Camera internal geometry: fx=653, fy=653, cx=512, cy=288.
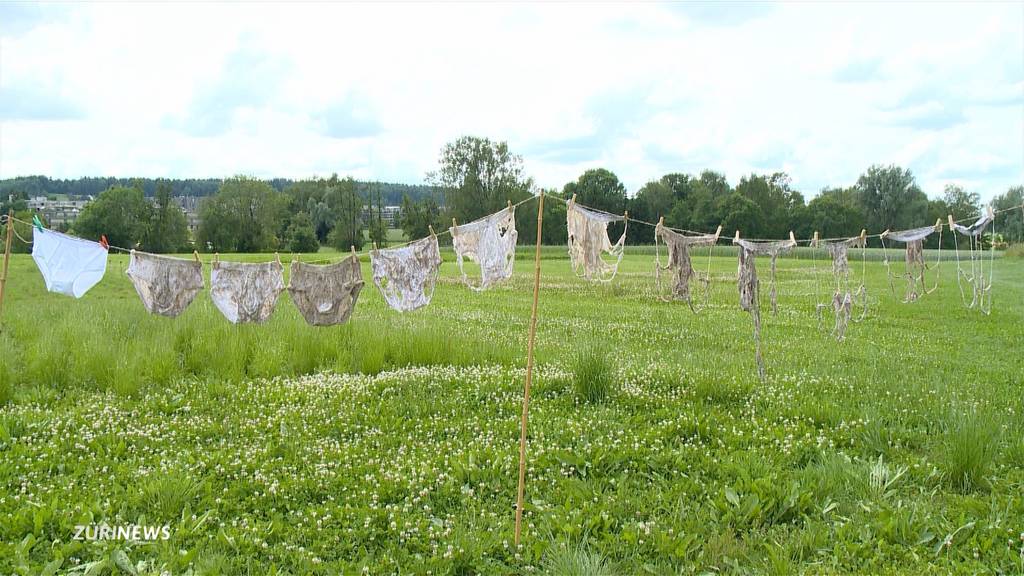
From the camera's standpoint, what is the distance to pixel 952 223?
30.2 feet

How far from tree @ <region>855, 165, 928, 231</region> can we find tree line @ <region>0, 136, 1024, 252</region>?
126 millimetres

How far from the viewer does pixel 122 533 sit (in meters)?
5.89

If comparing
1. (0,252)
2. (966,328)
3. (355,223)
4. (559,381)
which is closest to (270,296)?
(559,381)

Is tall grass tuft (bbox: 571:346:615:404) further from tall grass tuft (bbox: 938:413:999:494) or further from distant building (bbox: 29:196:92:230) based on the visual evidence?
distant building (bbox: 29:196:92:230)

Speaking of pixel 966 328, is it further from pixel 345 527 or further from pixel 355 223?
pixel 355 223

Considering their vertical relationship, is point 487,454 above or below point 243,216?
below

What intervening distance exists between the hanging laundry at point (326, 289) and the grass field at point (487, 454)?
109 centimetres

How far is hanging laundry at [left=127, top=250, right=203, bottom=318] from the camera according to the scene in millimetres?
9984

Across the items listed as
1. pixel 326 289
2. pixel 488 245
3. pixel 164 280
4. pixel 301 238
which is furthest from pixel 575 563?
pixel 301 238

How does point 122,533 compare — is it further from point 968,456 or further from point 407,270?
point 968,456

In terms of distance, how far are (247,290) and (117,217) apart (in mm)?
60584

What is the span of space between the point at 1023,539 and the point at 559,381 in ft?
19.7

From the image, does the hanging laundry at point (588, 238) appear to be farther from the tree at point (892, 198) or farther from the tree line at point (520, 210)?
the tree at point (892, 198)

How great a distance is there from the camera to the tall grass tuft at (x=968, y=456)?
276 inches
